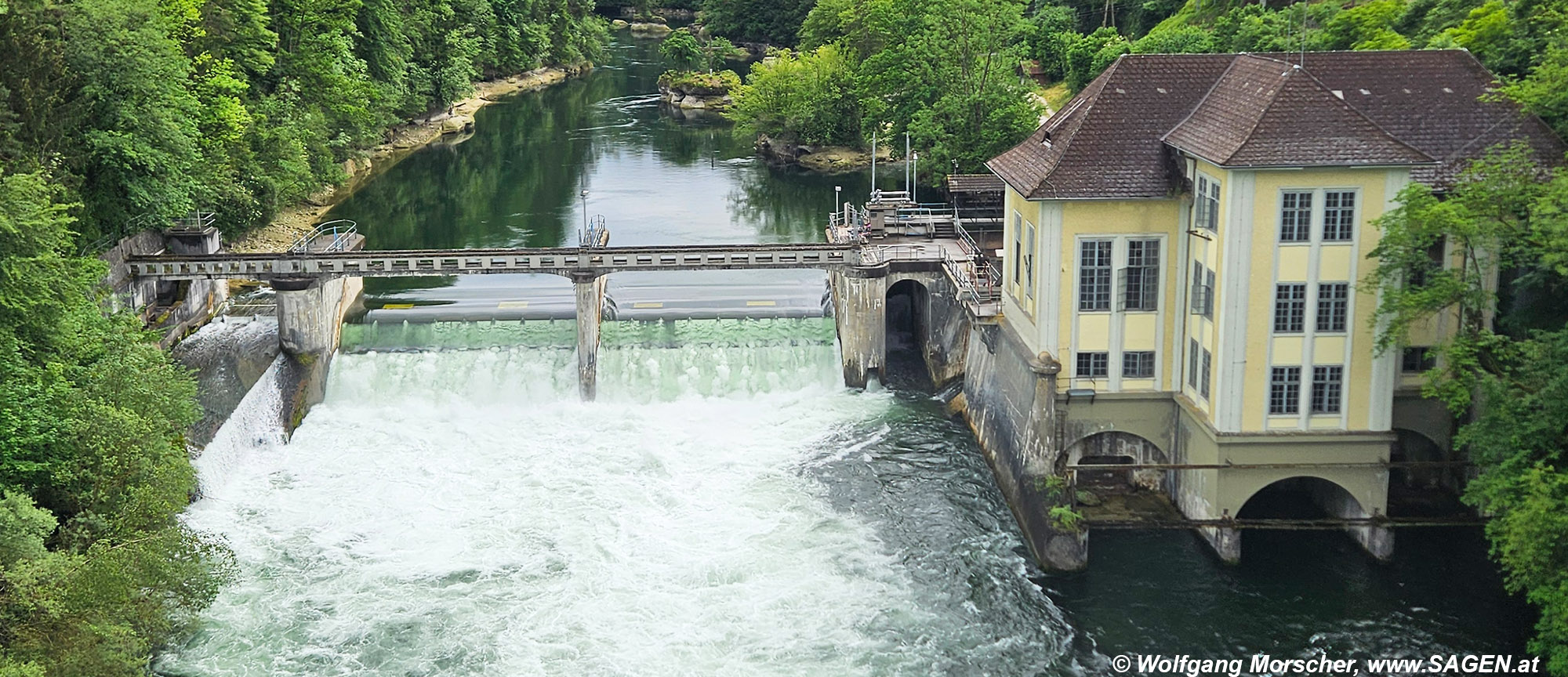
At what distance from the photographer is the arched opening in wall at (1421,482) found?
40.8 metres

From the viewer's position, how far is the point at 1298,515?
41562 millimetres

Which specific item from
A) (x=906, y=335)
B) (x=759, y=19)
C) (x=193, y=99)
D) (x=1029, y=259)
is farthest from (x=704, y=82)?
(x=1029, y=259)

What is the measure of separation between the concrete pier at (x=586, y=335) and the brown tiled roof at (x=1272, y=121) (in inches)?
611

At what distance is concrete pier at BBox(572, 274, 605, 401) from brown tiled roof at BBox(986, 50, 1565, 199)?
15.5 m

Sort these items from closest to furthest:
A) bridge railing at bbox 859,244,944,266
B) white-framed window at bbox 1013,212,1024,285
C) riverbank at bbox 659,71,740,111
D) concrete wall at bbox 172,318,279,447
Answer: white-framed window at bbox 1013,212,1024,285, concrete wall at bbox 172,318,279,447, bridge railing at bbox 859,244,944,266, riverbank at bbox 659,71,740,111

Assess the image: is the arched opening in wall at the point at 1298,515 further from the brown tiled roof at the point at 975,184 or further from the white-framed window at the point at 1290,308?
the brown tiled roof at the point at 975,184

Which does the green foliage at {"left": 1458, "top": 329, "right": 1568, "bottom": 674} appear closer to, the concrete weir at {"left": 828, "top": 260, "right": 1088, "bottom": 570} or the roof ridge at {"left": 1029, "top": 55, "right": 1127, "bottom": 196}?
the concrete weir at {"left": 828, "top": 260, "right": 1088, "bottom": 570}

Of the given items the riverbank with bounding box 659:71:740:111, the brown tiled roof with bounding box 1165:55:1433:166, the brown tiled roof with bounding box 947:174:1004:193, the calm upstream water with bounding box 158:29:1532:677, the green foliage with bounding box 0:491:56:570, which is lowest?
the calm upstream water with bounding box 158:29:1532:677

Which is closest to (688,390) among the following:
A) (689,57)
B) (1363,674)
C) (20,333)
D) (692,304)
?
(692,304)

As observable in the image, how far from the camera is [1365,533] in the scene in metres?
39.2

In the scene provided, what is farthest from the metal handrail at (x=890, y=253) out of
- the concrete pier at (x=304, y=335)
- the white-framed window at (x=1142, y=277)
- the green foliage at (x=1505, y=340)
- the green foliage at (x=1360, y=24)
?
the green foliage at (x=1360, y=24)

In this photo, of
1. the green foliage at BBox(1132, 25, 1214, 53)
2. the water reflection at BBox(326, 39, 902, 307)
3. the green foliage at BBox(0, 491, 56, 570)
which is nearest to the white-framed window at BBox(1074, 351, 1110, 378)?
the water reflection at BBox(326, 39, 902, 307)

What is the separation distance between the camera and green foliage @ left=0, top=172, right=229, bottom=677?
98.2 ft

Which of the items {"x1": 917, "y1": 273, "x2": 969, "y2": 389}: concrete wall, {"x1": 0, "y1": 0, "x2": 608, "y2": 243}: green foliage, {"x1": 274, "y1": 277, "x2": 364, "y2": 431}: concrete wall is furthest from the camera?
{"x1": 917, "y1": 273, "x2": 969, "y2": 389}: concrete wall
